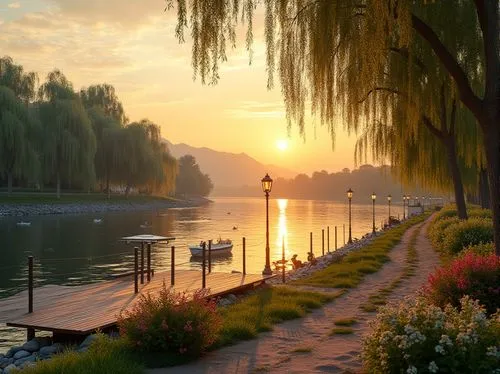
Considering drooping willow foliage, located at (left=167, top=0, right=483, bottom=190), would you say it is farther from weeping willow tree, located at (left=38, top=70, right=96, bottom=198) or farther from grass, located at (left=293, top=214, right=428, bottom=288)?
weeping willow tree, located at (left=38, top=70, right=96, bottom=198)

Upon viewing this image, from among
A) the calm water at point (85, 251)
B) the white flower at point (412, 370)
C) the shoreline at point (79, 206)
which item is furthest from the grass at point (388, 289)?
the shoreline at point (79, 206)

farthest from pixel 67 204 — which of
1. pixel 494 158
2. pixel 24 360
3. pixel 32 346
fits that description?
pixel 494 158

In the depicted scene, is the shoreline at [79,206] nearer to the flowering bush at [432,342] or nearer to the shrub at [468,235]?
the shrub at [468,235]

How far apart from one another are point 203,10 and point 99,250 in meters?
30.4

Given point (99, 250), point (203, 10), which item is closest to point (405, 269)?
point (203, 10)

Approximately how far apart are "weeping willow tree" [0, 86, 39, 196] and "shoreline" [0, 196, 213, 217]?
198 inches

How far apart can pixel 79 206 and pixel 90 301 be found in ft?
215

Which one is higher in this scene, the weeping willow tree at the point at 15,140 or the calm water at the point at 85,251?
the weeping willow tree at the point at 15,140

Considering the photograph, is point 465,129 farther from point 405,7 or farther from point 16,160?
point 16,160

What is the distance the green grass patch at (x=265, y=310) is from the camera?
970 cm

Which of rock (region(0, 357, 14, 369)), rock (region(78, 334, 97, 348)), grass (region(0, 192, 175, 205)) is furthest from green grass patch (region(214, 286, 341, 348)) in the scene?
grass (region(0, 192, 175, 205))

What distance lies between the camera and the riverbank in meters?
66.2

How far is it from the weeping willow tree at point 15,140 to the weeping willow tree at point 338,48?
54.4 meters

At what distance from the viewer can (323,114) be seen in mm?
11758
